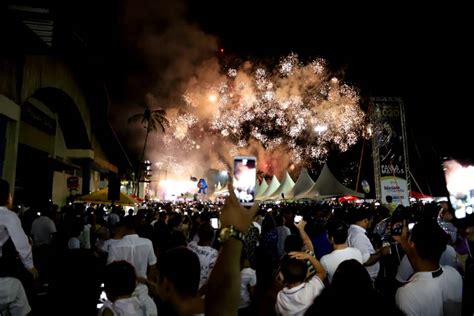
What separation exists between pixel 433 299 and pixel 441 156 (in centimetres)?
3361

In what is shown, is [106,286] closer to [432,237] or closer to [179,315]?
[179,315]

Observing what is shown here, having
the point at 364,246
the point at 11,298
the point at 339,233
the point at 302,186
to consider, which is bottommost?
the point at 11,298

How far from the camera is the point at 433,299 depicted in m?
3.06

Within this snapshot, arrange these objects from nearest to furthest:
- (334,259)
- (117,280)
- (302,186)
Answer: (117,280) → (334,259) → (302,186)

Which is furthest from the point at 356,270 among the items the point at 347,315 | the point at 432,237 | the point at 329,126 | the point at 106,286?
the point at 329,126

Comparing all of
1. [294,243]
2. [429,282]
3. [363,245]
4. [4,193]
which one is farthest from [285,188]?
[429,282]

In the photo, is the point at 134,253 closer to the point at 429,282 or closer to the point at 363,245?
the point at 363,245

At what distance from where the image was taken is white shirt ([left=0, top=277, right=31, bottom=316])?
3.89 metres

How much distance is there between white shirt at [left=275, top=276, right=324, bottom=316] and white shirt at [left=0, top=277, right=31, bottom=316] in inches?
98.6

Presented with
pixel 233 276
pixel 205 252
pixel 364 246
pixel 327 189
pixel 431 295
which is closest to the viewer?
pixel 233 276

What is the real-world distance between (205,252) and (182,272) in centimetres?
296

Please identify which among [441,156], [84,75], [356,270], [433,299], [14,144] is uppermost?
[84,75]

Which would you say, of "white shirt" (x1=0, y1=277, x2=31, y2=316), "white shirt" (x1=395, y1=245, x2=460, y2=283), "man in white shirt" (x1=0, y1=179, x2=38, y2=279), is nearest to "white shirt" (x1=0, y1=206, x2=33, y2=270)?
"man in white shirt" (x1=0, y1=179, x2=38, y2=279)

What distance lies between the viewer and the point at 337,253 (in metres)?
4.50
